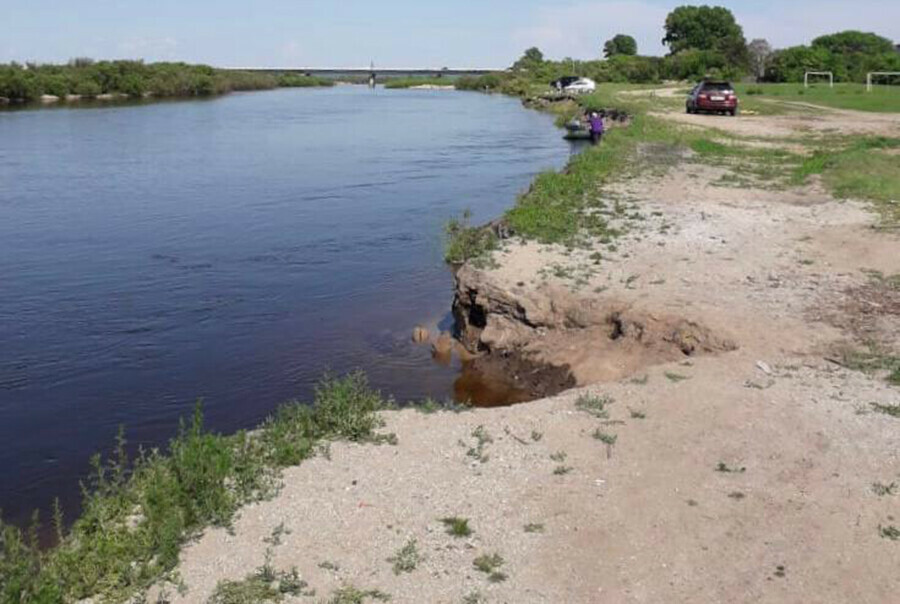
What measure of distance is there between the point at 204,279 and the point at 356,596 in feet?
43.5

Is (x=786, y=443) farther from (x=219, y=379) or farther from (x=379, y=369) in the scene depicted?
(x=219, y=379)

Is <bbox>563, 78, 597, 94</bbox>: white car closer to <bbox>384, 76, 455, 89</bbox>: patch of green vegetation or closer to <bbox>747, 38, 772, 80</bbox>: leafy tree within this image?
<bbox>747, 38, 772, 80</bbox>: leafy tree

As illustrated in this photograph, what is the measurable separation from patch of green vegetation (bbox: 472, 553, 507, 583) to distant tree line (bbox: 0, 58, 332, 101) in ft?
257

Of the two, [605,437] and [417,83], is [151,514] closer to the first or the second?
[605,437]

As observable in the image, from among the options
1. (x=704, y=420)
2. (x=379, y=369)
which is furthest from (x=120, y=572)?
(x=379, y=369)

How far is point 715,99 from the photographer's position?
4172 cm

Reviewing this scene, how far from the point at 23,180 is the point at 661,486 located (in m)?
27.0

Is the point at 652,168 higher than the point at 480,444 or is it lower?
higher

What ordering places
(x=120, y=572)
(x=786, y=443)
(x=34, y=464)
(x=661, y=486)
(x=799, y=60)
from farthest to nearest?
(x=799, y=60)
(x=34, y=464)
(x=786, y=443)
(x=661, y=486)
(x=120, y=572)

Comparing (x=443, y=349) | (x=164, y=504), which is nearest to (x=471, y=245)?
(x=443, y=349)

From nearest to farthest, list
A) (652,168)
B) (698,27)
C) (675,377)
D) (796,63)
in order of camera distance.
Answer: (675,377) < (652,168) < (796,63) < (698,27)

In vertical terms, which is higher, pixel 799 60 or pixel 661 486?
pixel 799 60

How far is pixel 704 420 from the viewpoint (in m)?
9.39

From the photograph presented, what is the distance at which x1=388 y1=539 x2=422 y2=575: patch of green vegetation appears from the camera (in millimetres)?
6961
